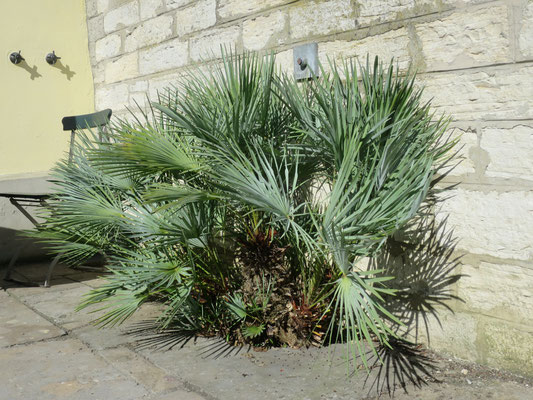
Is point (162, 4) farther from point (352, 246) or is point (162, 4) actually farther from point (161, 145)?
point (352, 246)

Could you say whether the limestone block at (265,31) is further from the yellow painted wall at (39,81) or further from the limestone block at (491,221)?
the yellow painted wall at (39,81)

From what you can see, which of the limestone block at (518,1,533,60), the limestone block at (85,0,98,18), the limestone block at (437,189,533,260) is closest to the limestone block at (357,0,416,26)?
the limestone block at (518,1,533,60)

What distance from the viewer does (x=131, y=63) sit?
15.1 feet

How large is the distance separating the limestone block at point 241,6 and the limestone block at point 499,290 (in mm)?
1755

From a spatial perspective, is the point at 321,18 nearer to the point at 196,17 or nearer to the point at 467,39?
the point at 467,39

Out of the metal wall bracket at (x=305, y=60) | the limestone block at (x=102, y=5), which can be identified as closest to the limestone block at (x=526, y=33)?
the metal wall bracket at (x=305, y=60)

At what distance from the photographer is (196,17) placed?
12.9ft

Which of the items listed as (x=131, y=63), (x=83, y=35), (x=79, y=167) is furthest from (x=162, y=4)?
(x=79, y=167)

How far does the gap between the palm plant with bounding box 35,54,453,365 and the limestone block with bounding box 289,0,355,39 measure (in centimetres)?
23

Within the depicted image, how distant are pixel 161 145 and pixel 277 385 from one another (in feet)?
3.63

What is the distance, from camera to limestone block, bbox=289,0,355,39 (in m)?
2.94

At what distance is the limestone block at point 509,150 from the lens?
236 centimetres

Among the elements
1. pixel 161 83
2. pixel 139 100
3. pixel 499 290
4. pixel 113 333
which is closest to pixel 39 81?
pixel 139 100

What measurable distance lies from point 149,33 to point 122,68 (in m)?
0.49
